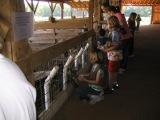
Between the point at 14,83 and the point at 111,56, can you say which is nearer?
the point at 14,83

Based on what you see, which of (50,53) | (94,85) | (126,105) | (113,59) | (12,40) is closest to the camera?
(12,40)

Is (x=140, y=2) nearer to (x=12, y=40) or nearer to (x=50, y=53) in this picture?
(x=50, y=53)

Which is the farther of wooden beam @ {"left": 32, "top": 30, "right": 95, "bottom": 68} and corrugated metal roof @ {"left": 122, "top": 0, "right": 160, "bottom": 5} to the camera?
corrugated metal roof @ {"left": 122, "top": 0, "right": 160, "bottom": 5}

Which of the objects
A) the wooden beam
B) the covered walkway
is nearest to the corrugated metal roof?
the covered walkway

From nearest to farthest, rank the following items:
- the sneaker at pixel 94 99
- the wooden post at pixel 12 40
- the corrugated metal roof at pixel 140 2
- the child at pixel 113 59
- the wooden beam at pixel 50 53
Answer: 1. the wooden post at pixel 12 40
2. the wooden beam at pixel 50 53
3. the sneaker at pixel 94 99
4. the child at pixel 113 59
5. the corrugated metal roof at pixel 140 2

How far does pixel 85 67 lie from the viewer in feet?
21.6

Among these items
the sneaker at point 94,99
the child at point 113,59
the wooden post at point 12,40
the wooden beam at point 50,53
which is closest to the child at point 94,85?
the sneaker at point 94,99

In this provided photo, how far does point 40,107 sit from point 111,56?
207 centimetres

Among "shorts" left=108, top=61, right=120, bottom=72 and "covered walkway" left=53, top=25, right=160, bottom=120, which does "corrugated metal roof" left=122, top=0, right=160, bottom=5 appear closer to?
"covered walkway" left=53, top=25, right=160, bottom=120

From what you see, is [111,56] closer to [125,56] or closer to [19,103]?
[125,56]

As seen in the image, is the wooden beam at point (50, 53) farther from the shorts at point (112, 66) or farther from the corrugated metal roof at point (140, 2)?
the corrugated metal roof at point (140, 2)

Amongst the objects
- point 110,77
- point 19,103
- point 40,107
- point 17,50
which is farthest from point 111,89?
point 19,103

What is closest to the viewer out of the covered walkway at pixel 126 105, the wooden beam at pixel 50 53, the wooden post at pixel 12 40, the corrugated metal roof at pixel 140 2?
the wooden post at pixel 12 40

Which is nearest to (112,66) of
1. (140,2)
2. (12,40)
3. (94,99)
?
(94,99)
